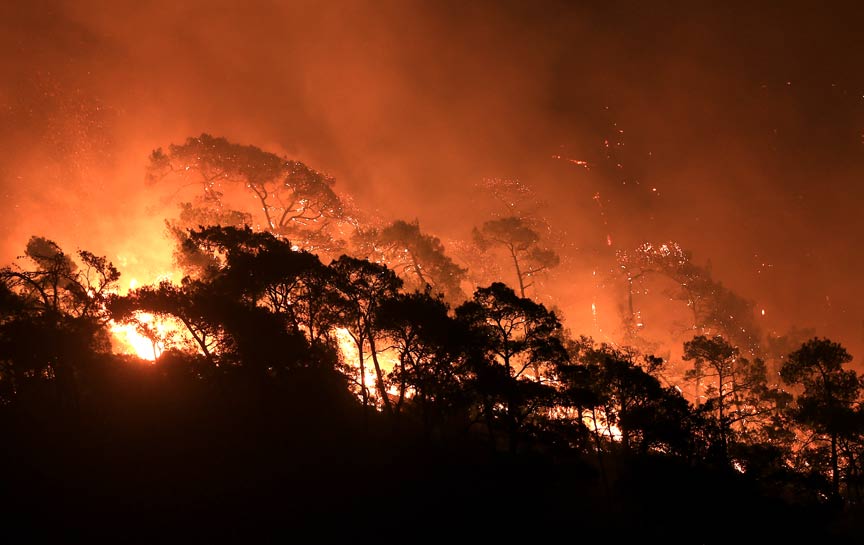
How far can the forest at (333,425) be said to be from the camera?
56.0ft

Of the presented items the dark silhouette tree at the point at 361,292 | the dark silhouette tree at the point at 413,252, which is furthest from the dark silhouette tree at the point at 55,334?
the dark silhouette tree at the point at 413,252

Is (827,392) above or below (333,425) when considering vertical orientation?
below

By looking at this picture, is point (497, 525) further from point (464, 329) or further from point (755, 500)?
point (755, 500)

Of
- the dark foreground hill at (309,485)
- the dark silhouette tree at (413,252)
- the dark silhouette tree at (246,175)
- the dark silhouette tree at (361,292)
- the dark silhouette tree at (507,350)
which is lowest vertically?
the dark foreground hill at (309,485)

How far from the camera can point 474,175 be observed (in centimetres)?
9012

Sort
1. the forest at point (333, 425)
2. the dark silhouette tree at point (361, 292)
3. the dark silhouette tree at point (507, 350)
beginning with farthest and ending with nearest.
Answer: the dark silhouette tree at point (361, 292)
the dark silhouette tree at point (507, 350)
the forest at point (333, 425)

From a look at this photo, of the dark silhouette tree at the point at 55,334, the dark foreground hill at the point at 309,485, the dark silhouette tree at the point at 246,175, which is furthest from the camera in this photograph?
the dark silhouette tree at the point at 246,175

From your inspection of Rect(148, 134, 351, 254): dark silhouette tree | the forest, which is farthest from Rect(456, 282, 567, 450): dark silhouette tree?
Rect(148, 134, 351, 254): dark silhouette tree

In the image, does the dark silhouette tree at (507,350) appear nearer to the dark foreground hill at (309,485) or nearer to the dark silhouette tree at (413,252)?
the dark foreground hill at (309,485)

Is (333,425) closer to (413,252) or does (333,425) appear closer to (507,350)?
(507,350)

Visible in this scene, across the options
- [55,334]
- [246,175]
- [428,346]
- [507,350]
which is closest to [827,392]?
[507,350]

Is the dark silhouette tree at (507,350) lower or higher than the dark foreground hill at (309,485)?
higher

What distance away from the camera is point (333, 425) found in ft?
70.1

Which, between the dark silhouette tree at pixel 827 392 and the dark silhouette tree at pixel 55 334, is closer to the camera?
the dark silhouette tree at pixel 55 334
